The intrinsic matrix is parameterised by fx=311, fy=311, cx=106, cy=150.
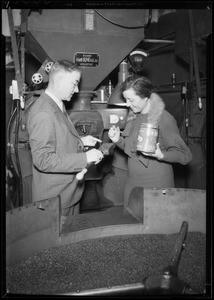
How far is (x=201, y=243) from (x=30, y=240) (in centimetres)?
88

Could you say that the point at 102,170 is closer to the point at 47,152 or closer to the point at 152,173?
the point at 152,173

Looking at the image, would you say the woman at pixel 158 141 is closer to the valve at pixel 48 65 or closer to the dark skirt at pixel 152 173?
the dark skirt at pixel 152 173

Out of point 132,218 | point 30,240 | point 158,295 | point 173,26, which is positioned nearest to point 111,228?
point 132,218

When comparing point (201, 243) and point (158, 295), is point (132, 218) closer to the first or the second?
point (201, 243)

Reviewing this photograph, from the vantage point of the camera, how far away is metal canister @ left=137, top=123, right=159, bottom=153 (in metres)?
1.63

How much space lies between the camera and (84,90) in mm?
2721

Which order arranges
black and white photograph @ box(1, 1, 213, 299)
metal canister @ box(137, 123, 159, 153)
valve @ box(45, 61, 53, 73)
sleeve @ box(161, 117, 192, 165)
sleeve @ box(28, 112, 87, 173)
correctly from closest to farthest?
black and white photograph @ box(1, 1, 213, 299) → metal canister @ box(137, 123, 159, 153) → sleeve @ box(28, 112, 87, 173) → sleeve @ box(161, 117, 192, 165) → valve @ box(45, 61, 53, 73)

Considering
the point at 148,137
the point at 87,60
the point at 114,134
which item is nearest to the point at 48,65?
the point at 87,60

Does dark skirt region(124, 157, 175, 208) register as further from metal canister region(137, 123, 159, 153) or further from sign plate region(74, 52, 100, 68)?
sign plate region(74, 52, 100, 68)

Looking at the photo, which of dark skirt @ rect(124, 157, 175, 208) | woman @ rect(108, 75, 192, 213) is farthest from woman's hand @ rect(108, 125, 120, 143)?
dark skirt @ rect(124, 157, 175, 208)

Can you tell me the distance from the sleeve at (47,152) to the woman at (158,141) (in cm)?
51

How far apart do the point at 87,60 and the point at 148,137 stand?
4.25ft

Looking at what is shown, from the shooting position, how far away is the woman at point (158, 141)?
2090mm

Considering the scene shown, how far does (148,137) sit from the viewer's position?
5.35ft
